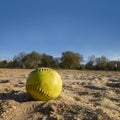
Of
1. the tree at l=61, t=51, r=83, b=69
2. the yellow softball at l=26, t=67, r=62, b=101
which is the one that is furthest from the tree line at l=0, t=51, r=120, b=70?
the yellow softball at l=26, t=67, r=62, b=101

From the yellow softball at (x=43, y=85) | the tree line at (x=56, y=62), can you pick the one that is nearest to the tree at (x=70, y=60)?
the tree line at (x=56, y=62)

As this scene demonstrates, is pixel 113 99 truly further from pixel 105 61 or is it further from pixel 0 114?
pixel 105 61

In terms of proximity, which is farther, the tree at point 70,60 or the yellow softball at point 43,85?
the tree at point 70,60

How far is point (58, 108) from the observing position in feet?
22.6

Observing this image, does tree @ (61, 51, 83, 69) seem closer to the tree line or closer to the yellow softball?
the tree line

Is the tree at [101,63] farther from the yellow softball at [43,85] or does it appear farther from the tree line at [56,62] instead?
the yellow softball at [43,85]

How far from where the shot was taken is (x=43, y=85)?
7.56 metres

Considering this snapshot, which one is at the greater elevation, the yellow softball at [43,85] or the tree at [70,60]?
the tree at [70,60]

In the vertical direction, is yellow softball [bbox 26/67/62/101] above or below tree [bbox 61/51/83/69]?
below

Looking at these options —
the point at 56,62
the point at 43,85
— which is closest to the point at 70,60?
the point at 56,62

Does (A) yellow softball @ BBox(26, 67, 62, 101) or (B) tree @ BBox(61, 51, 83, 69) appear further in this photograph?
(B) tree @ BBox(61, 51, 83, 69)

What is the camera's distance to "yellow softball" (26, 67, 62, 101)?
24.8ft

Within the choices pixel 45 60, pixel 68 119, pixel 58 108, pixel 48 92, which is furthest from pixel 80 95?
pixel 45 60

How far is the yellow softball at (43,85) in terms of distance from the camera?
7.57 meters
